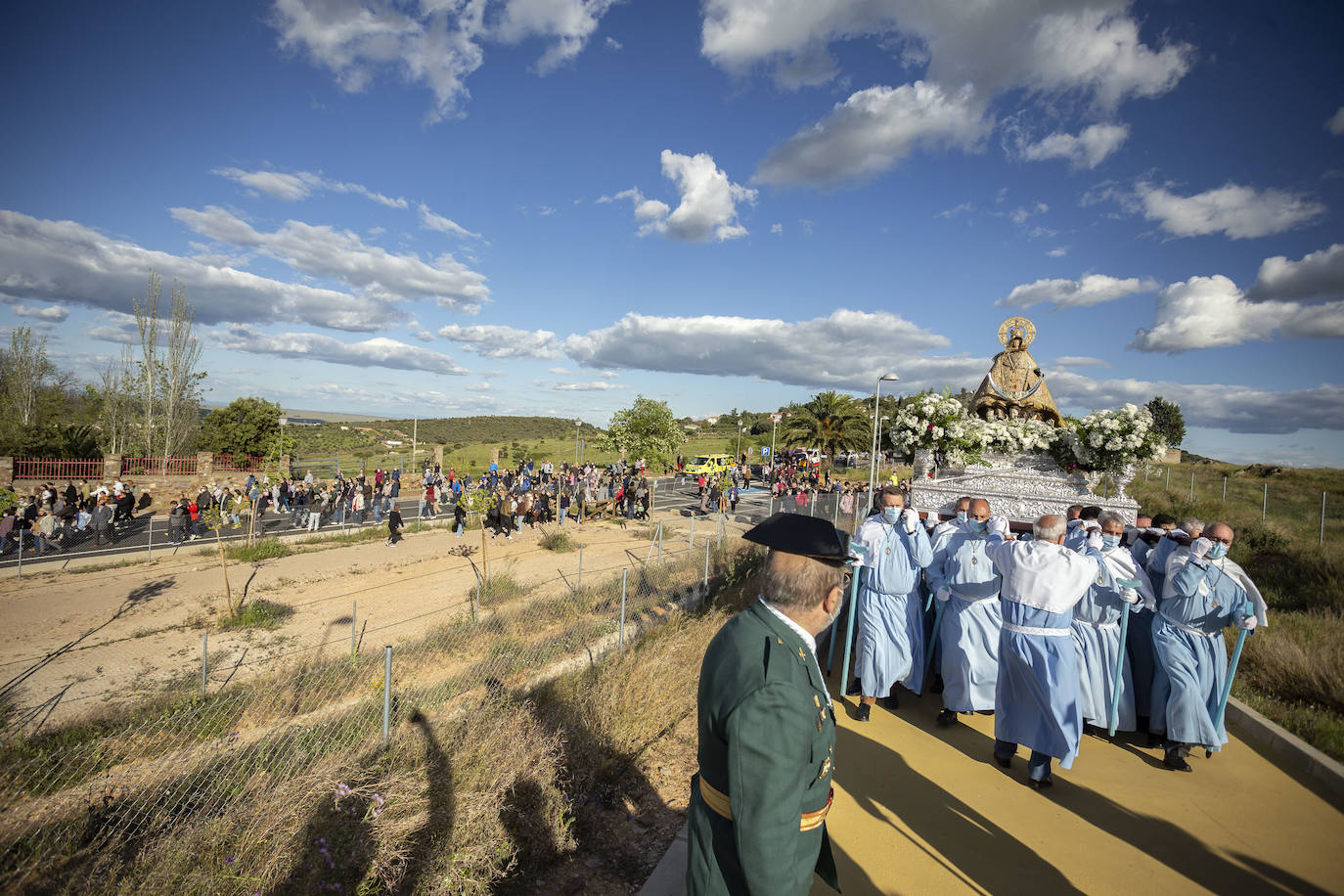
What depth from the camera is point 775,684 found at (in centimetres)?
176

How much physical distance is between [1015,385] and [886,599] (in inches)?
288

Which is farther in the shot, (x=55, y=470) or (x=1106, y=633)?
(x=55, y=470)

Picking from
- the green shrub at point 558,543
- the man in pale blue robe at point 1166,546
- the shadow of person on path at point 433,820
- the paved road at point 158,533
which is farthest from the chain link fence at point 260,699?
the paved road at point 158,533

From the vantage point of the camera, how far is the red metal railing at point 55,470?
21812 millimetres

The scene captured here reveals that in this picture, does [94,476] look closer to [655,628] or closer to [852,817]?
[655,628]

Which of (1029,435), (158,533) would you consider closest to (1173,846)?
(1029,435)

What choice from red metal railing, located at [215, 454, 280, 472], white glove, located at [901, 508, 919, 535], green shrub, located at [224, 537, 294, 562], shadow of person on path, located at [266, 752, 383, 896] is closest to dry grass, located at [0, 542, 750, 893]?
shadow of person on path, located at [266, 752, 383, 896]

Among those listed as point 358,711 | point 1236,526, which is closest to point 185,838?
point 358,711

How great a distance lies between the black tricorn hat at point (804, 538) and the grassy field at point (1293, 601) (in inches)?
250

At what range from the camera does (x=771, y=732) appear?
1.73 m

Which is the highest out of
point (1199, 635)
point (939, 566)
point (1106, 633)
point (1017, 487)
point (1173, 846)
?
point (1017, 487)

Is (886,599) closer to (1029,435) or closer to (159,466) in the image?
(1029,435)

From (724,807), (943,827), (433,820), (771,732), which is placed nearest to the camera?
(771,732)

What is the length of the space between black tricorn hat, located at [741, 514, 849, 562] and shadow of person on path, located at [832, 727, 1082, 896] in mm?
2722
